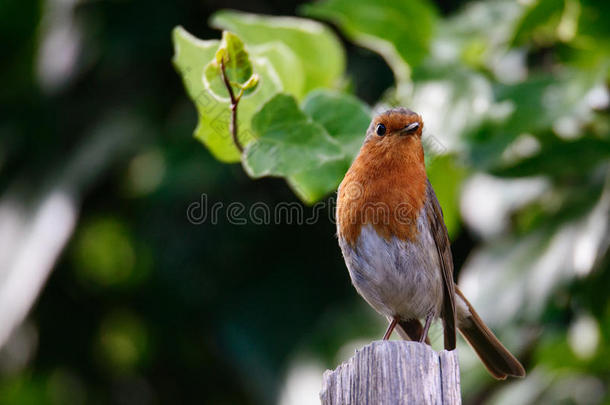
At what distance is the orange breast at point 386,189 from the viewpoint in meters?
3.18

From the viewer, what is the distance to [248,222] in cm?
564

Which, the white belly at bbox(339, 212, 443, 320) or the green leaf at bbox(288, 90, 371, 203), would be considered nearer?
the green leaf at bbox(288, 90, 371, 203)

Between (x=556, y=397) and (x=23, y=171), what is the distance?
374 centimetres

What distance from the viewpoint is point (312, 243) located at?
560cm

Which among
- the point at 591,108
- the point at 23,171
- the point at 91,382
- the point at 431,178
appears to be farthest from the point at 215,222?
the point at 591,108

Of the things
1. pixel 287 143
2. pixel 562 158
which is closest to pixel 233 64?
pixel 287 143

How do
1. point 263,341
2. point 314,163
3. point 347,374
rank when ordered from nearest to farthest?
point 347,374
point 314,163
point 263,341

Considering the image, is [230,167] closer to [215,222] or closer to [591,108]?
[215,222]

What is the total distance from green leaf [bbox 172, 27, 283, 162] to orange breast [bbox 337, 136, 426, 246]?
468mm

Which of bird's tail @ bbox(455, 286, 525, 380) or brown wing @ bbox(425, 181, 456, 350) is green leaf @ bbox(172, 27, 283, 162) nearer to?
brown wing @ bbox(425, 181, 456, 350)

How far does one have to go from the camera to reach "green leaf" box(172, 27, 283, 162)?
2.85 meters

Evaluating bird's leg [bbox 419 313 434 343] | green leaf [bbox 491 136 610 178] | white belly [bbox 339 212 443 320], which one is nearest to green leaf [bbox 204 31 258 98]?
white belly [bbox 339 212 443 320]

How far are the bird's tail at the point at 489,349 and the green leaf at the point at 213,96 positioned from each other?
133cm

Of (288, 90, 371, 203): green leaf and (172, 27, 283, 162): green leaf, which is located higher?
(172, 27, 283, 162): green leaf
